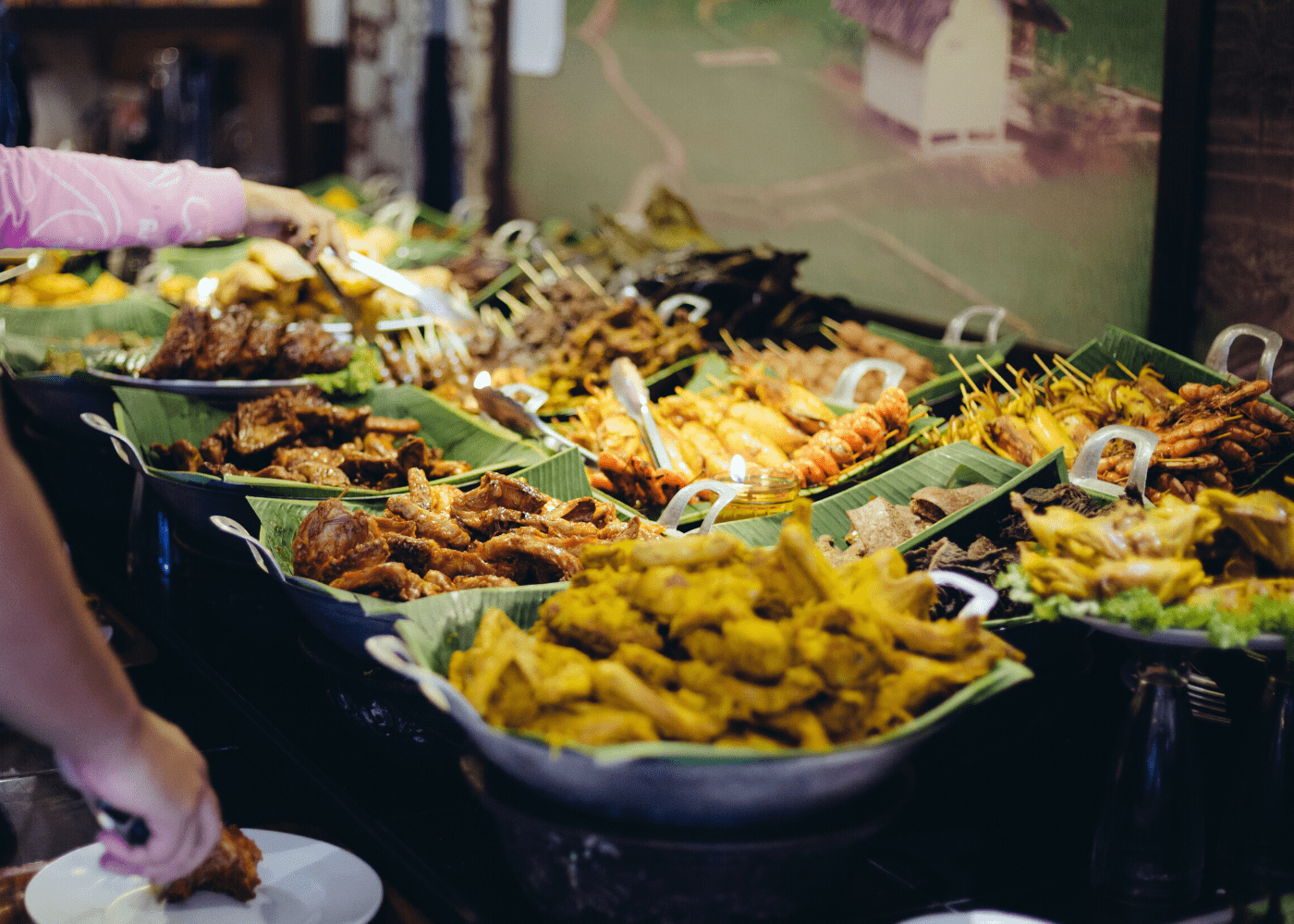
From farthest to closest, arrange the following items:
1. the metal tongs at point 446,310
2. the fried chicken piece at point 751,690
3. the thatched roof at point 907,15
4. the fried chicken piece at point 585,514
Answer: the metal tongs at point 446,310 → the thatched roof at point 907,15 → the fried chicken piece at point 585,514 → the fried chicken piece at point 751,690

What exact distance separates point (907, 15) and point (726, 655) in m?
3.50

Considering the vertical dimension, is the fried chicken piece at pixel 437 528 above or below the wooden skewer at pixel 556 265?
below

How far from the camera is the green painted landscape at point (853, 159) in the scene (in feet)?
11.1

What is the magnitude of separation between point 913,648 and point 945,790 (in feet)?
1.48

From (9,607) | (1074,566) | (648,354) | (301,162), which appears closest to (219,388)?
(648,354)

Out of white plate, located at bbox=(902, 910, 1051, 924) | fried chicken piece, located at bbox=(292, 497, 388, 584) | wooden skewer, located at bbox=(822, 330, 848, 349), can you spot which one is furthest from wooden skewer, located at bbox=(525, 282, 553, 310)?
white plate, located at bbox=(902, 910, 1051, 924)

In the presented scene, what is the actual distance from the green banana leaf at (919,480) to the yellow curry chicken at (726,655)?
0.76 m

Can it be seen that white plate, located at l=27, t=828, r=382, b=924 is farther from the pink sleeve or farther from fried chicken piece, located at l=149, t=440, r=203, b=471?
the pink sleeve

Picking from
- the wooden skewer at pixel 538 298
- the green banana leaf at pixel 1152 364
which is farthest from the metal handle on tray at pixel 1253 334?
the wooden skewer at pixel 538 298

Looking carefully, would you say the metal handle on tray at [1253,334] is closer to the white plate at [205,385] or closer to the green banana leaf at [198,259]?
the white plate at [205,385]

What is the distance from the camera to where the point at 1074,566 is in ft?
5.04

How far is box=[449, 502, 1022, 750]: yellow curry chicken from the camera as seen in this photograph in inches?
52.4

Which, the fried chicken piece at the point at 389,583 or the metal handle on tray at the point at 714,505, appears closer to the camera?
the fried chicken piece at the point at 389,583

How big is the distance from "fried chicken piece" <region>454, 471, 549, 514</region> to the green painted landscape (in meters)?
2.02
